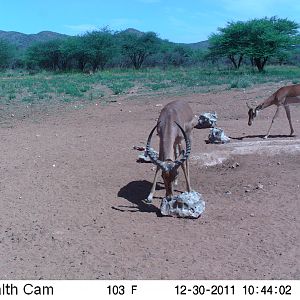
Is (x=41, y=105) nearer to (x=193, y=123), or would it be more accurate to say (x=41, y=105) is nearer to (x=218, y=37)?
(x=193, y=123)

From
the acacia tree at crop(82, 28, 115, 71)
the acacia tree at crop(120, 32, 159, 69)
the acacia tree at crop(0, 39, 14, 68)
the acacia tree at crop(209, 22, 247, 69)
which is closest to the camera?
the acacia tree at crop(209, 22, 247, 69)

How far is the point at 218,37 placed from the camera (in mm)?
45500

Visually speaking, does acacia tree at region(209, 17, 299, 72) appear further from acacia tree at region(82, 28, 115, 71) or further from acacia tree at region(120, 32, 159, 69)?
acacia tree at region(120, 32, 159, 69)

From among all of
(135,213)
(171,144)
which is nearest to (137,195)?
(135,213)

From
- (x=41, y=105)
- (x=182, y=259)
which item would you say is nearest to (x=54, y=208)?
(x=182, y=259)

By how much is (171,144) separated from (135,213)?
1.17 metres

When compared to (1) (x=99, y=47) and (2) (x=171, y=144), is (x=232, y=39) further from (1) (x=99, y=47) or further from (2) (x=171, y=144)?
(2) (x=171, y=144)

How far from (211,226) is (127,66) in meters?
63.4

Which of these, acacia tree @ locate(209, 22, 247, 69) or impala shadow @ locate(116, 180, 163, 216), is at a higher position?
acacia tree @ locate(209, 22, 247, 69)

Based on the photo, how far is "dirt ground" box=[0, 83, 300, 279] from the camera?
5852 mm

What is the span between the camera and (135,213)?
7.47m

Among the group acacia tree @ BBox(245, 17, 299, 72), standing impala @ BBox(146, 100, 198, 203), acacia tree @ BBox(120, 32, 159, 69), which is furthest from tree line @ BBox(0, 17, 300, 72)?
standing impala @ BBox(146, 100, 198, 203)

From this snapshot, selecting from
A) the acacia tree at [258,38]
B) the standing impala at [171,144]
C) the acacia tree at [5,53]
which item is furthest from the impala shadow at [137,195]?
the acacia tree at [5,53]

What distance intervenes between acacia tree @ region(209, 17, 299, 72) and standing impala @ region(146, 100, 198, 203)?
111 feet
